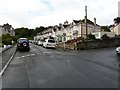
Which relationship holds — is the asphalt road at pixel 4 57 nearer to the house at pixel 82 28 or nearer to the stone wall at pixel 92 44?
the stone wall at pixel 92 44

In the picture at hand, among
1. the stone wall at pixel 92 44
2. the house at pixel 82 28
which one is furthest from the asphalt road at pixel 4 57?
the house at pixel 82 28

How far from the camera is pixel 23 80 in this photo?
11.9 m

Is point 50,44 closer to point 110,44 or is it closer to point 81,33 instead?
point 110,44

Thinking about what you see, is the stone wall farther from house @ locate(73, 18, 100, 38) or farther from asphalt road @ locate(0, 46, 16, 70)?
house @ locate(73, 18, 100, 38)

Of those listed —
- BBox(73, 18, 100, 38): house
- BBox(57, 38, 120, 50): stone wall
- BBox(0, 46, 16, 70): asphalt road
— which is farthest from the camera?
BBox(73, 18, 100, 38): house

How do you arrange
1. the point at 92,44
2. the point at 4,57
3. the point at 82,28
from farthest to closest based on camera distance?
1. the point at 82,28
2. the point at 92,44
3. the point at 4,57

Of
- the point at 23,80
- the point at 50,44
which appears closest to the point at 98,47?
the point at 50,44

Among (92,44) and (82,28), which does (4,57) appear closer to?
(92,44)

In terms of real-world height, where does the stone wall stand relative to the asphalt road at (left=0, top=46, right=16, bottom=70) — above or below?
above

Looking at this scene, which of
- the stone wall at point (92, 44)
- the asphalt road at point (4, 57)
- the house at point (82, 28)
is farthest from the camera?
the house at point (82, 28)

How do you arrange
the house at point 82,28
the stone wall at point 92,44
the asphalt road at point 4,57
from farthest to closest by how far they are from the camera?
the house at point 82,28
the stone wall at point 92,44
the asphalt road at point 4,57

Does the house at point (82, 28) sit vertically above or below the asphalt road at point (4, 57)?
above

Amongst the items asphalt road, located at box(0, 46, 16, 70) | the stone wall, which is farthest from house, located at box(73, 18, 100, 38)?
asphalt road, located at box(0, 46, 16, 70)

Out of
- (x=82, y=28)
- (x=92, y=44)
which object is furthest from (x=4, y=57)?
(x=82, y=28)
